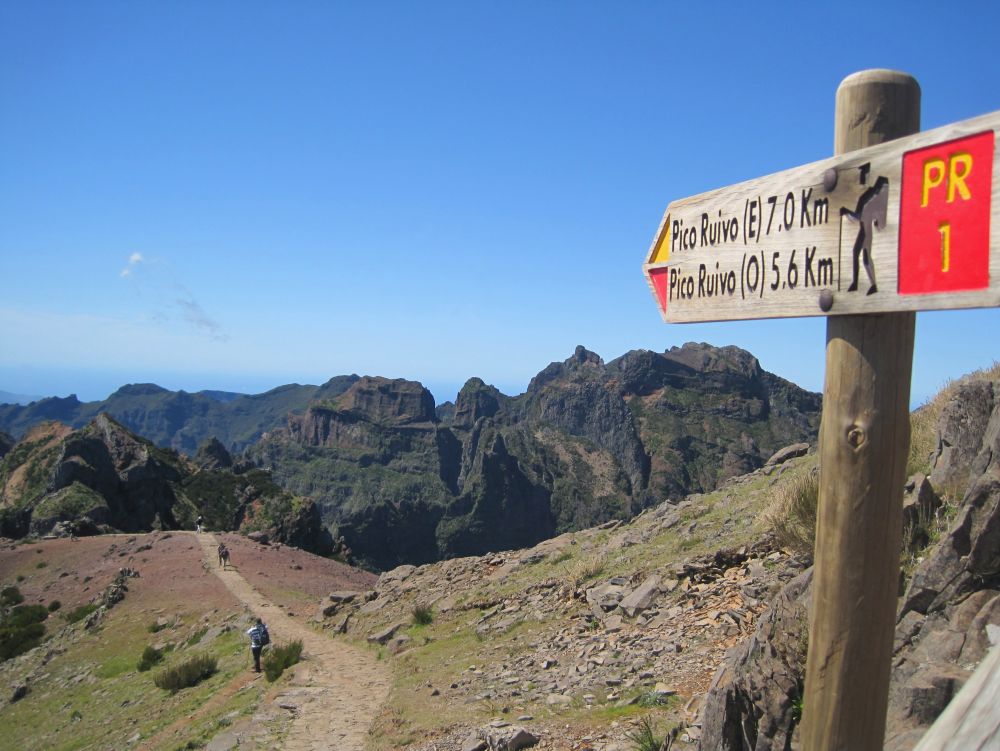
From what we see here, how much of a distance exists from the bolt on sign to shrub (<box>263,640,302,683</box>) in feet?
51.8

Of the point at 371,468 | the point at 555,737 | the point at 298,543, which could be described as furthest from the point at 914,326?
the point at 371,468

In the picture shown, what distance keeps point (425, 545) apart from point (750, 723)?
10492cm

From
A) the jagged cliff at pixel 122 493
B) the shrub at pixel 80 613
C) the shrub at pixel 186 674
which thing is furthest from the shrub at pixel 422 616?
the jagged cliff at pixel 122 493

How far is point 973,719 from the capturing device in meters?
1.59

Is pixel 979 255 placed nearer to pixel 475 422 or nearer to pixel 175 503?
pixel 175 503

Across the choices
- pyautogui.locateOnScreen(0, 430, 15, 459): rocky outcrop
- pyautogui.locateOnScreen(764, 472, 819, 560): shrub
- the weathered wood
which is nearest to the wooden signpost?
the weathered wood

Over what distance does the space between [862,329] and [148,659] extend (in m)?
24.1

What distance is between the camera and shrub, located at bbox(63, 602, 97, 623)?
98.0 ft

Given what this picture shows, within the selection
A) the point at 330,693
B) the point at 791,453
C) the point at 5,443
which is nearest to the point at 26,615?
the point at 330,693

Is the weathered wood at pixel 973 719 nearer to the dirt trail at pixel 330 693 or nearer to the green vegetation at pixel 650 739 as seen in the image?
the green vegetation at pixel 650 739

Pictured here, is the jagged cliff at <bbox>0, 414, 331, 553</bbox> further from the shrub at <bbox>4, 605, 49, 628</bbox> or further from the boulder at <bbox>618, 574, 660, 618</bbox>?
the boulder at <bbox>618, 574, 660, 618</bbox>

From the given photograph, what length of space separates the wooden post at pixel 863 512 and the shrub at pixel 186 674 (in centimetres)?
1946

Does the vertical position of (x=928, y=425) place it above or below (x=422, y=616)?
above

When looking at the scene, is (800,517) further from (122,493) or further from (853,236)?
(122,493)
